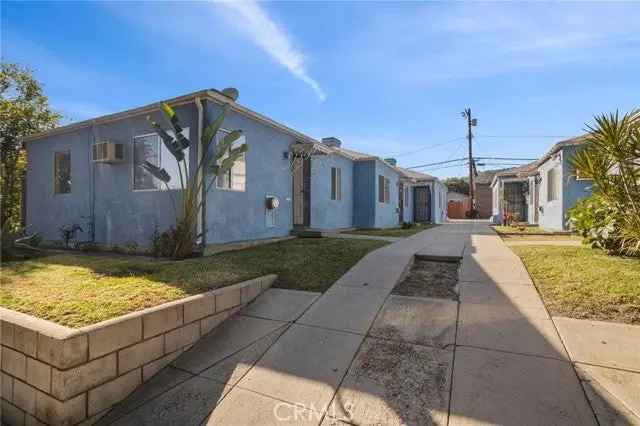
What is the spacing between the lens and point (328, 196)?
12.4 m

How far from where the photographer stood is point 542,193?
573 inches

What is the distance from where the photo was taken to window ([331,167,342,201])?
12.8m

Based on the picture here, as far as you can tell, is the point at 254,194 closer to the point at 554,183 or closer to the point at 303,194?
the point at 303,194

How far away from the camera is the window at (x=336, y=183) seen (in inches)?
504

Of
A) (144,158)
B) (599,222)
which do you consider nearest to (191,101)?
(144,158)

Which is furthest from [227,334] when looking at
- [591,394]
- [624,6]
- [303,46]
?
[624,6]

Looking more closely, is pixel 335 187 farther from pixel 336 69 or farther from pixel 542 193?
pixel 542 193

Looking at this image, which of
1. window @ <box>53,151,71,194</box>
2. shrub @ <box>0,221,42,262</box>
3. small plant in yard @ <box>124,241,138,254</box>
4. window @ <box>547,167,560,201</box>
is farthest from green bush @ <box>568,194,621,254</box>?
window @ <box>53,151,71,194</box>

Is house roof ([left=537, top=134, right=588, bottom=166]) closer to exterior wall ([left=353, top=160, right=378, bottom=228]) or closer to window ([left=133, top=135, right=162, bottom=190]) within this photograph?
exterior wall ([left=353, top=160, right=378, bottom=228])

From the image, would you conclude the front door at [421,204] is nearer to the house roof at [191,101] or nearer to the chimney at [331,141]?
the chimney at [331,141]

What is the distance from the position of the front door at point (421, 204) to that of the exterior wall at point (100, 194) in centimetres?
2078

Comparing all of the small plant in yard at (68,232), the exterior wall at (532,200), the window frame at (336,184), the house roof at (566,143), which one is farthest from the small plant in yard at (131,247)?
the exterior wall at (532,200)

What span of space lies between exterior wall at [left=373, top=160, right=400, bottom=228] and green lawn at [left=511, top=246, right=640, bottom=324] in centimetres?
903

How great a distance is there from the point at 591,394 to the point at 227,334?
11.4 feet
